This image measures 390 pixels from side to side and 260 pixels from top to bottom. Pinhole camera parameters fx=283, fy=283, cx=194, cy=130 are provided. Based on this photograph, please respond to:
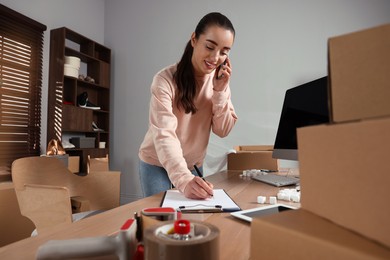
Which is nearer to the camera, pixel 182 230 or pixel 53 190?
pixel 182 230

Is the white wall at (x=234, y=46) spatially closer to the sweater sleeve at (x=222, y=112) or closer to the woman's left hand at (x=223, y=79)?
the sweater sleeve at (x=222, y=112)

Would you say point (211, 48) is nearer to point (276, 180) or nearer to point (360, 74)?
point (276, 180)

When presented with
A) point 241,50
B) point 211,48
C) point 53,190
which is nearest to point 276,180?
point 211,48

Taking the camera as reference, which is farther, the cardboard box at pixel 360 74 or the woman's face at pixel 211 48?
the woman's face at pixel 211 48

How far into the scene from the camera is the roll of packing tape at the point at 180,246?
0.31 m

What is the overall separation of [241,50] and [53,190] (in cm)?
289

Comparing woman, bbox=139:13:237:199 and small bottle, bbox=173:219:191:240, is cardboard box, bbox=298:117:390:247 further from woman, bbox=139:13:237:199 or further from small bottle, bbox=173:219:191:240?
woman, bbox=139:13:237:199

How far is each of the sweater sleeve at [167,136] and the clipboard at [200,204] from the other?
48 millimetres

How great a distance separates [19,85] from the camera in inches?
111

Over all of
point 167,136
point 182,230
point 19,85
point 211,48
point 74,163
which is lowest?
point 74,163

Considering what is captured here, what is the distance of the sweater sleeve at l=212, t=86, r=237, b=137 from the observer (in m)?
1.34

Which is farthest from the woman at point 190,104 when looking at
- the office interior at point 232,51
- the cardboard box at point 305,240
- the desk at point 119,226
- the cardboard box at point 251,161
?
the office interior at point 232,51

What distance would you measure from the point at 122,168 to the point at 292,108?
10.1 ft

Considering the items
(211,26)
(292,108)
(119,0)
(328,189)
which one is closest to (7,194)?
(211,26)
